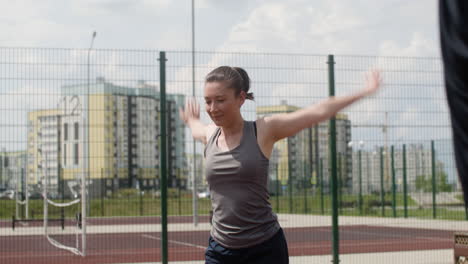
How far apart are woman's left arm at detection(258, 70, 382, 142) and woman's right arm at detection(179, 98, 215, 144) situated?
0.40 m

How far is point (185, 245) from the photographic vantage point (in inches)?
629

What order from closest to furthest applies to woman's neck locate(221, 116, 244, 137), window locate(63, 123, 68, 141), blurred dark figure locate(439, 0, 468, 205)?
blurred dark figure locate(439, 0, 468, 205) → woman's neck locate(221, 116, 244, 137) → window locate(63, 123, 68, 141)

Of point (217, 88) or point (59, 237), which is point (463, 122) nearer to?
point (217, 88)

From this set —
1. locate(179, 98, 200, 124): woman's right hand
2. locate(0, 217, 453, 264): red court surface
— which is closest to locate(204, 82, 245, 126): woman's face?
locate(179, 98, 200, 124): woman's right hand

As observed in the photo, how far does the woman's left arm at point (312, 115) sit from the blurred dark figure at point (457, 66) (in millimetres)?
1237

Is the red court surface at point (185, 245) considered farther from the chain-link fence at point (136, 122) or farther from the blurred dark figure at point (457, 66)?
the blurred dark figure at point (457, 66)

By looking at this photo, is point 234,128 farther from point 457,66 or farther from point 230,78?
point 457,66

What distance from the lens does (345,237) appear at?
62.4ft

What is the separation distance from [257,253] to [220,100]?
768 mm

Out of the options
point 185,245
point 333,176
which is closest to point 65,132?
point 185,245

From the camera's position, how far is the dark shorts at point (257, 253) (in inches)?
138

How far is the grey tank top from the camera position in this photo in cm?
347

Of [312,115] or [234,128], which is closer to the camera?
[312,115]

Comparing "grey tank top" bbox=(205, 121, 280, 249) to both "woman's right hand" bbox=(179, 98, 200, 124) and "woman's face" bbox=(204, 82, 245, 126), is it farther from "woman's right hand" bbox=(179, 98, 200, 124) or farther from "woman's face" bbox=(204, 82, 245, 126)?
"woman's right hand" bbox=(179, 98, 200, 124)
